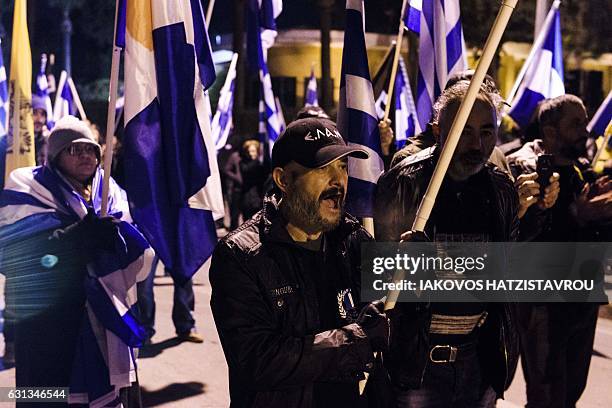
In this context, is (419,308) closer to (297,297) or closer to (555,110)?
(297,297)

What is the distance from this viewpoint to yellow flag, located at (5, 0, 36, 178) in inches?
236

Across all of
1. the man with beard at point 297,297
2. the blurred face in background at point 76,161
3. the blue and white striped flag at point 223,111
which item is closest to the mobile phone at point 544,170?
the man with beard at point 297,297

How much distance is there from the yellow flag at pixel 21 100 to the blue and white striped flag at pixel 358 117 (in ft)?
7.14

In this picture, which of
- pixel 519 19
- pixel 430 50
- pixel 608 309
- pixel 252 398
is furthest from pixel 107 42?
pixel 252 398

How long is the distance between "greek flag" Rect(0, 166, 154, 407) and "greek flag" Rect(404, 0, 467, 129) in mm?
1972

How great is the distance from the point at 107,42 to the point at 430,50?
130ft

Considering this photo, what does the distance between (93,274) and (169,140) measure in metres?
0.96

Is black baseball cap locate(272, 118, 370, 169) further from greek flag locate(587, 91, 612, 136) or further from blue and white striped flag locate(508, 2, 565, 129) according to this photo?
greek flag locate(587, 91, 612, 136)

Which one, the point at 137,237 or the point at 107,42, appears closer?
the point at 137,237

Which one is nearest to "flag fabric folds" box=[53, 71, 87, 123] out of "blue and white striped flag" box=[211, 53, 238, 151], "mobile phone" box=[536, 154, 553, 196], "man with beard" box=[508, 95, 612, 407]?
"blue and white striped flag" box=[211, 53, 238, 151]

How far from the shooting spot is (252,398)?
115 inches

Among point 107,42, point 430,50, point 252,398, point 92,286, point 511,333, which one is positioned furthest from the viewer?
point 107,42

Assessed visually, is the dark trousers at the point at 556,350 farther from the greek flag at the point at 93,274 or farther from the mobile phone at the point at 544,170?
the greek flag at the point at 93,274

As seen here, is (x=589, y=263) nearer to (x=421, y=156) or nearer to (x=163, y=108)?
(x=421, y=156)
